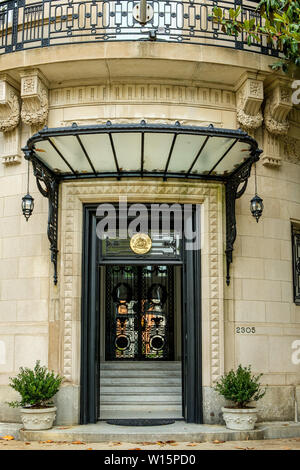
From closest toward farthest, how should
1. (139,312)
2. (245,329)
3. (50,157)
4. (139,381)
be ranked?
1. (50,157)
2. (245,329)
3. (139,381)
4. (139,312)

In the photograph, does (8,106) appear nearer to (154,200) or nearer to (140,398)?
(154,200)

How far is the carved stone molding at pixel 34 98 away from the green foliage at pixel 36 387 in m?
4.25

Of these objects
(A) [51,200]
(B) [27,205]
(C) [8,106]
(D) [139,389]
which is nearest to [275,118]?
(A) [51,200]

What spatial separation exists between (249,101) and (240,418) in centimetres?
535

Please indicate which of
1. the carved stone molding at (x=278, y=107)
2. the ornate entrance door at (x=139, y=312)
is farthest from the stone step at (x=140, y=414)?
the carved stone molding at (x=278, y=107)

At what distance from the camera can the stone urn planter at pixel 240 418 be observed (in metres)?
9.41

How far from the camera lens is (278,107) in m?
10.8

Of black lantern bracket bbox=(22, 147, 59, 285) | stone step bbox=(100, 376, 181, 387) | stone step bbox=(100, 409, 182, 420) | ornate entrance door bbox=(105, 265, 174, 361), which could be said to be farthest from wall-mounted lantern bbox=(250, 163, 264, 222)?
ornate entrance door bbox=(105, 265, 174, 361)

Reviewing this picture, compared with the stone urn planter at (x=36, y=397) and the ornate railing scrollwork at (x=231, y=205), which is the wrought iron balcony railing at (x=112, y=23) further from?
the stone urn planter at (x=36, y=397)

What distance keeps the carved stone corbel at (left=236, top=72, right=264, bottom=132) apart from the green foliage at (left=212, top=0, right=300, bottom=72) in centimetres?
43

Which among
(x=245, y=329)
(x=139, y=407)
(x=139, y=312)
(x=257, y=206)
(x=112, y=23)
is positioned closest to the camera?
(x=257, y=206)

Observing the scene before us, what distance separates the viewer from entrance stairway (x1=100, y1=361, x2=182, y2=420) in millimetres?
11375

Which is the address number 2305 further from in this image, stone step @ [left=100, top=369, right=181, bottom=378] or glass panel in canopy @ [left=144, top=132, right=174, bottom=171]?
stone step @ [left=100, top=369, right=181, bottom=378]

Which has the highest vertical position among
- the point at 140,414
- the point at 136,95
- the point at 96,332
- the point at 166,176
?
the point at 136,95
